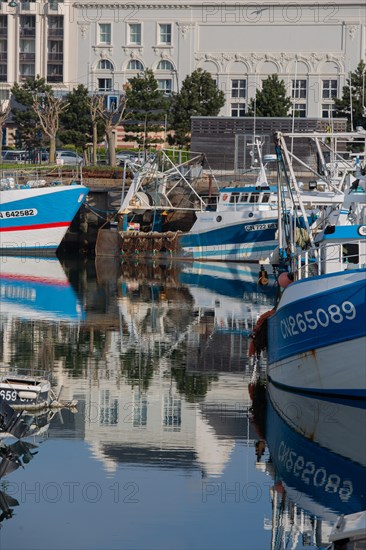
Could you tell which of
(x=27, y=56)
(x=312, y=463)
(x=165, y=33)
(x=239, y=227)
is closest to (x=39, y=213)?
(x=239, y=227)

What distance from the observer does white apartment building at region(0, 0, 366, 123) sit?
102 metres

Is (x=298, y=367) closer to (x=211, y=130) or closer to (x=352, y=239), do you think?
(x=352, y=239)

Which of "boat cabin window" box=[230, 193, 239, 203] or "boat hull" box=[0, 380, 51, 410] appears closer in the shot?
"boat hull" box=[0, 380, 51, 410]

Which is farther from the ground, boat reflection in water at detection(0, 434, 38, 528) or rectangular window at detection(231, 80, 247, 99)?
rectangular window at detection(231, 80, 247, 99)

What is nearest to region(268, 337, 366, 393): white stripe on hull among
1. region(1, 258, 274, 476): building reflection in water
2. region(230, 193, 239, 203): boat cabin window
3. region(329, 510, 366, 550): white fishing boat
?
region(1, 258, 274, 476): building reflection in water

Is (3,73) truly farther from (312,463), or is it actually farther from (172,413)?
(312,463)

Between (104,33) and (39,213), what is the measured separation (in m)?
51.4

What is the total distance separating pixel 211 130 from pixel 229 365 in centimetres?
4037

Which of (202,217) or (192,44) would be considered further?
Result: (192,44)

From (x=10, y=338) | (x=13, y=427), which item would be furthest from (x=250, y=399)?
(x=10, y=338)

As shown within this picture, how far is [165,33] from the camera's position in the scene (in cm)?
10712

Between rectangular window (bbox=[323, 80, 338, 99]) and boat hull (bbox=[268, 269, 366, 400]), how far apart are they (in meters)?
80.0

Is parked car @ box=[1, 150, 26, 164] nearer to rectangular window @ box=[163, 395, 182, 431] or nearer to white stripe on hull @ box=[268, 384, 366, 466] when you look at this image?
rectangular window @ box=[163, 395, 182, 431]

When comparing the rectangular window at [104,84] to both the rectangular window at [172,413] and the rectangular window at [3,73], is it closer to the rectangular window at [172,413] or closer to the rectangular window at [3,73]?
the rectangular window at [3,73]
